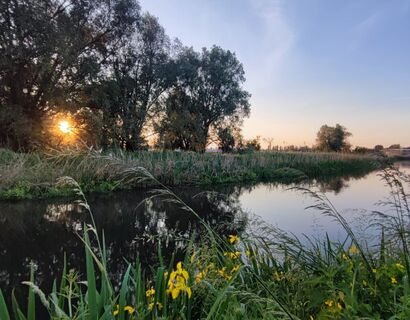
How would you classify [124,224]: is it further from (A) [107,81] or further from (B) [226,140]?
(B) [226,140]

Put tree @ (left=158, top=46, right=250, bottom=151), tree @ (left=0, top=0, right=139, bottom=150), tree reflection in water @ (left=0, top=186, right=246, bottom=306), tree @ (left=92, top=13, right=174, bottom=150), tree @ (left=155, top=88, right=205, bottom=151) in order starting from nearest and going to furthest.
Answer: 1. tree reflection in water @ (left=0, top=186, right=246, bottom=306)
2. tree @ (left=0, top=0, right=139, bottom=150)
3. tree @ (left=92, top=13, right=174, bottom=150)
4. tree @ (left=155, top=88, right=205, bottom=151)
5. tree @ (left=158, top=46, right=250, bottom=151)

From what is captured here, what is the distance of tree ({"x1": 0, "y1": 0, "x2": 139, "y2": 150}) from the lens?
15711 mm

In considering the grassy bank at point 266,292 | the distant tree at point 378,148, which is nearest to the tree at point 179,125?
the grassy bank at point 266,292

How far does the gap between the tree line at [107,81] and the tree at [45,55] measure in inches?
2.0

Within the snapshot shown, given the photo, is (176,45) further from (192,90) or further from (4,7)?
(4,7)

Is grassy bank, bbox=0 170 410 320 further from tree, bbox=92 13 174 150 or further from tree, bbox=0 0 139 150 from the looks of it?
tree, bbox=92 13 174 150

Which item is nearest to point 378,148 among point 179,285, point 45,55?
point 179,285

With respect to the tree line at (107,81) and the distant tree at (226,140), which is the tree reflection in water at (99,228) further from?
the distant tree at (226,140)

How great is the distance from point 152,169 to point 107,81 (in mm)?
11767

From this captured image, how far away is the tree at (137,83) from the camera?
22.6 metres

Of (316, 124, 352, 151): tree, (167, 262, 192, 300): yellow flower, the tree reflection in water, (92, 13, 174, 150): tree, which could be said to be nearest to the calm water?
the tree reflection in water

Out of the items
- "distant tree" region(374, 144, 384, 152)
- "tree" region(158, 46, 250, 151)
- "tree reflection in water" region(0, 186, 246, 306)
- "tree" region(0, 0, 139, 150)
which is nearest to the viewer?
"distant tree" region(374, 144, 384, 152)

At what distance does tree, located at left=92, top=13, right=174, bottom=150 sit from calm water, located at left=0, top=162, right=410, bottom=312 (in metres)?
12.8

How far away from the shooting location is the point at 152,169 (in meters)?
13.2
